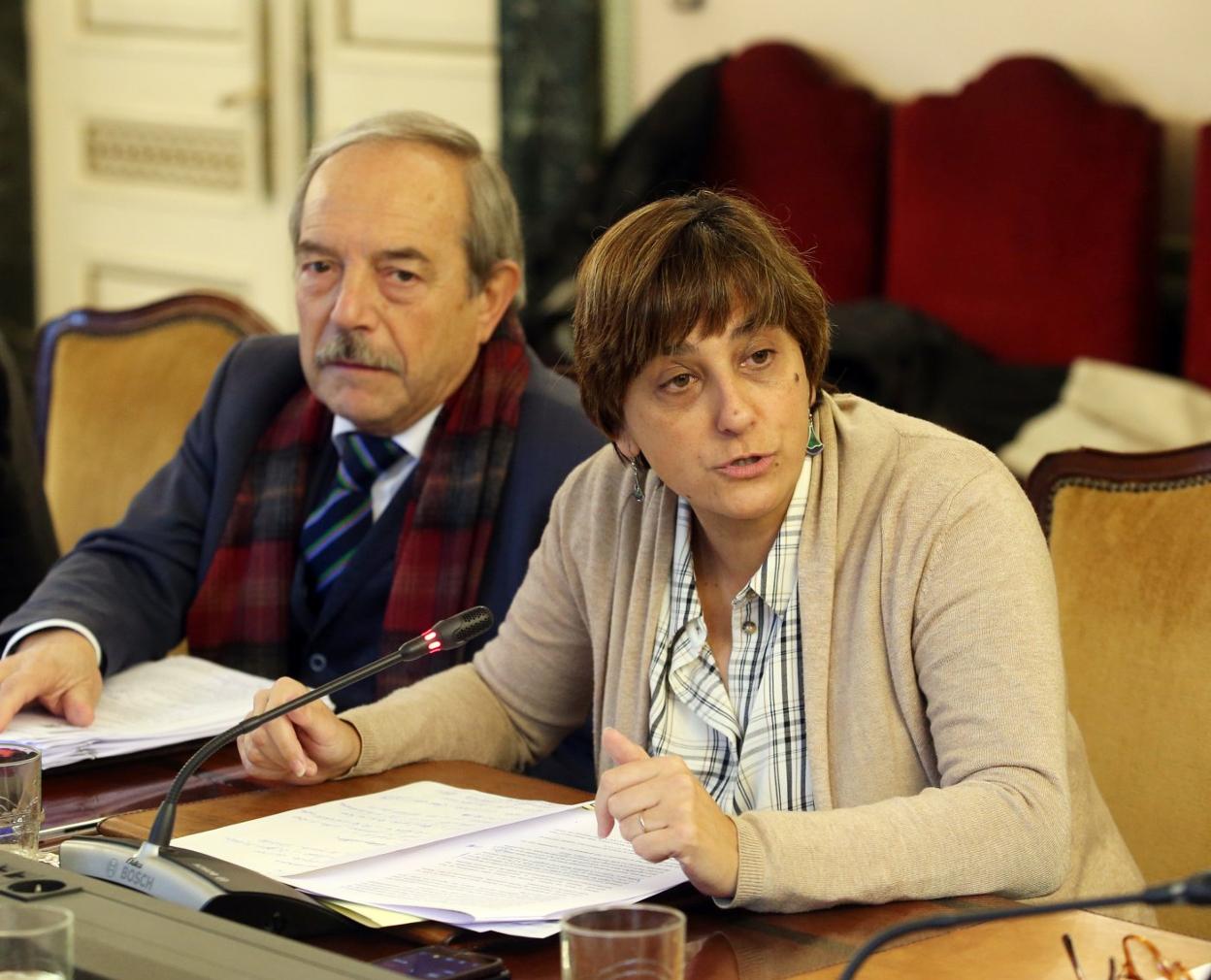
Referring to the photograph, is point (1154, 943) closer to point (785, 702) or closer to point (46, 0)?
point (785, 702)

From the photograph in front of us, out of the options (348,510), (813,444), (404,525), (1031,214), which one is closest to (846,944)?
(813,444)

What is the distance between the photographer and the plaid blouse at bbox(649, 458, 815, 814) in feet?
5.08

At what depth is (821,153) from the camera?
3.77 m

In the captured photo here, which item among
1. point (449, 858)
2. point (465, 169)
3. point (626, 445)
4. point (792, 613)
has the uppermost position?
point (465, 169)

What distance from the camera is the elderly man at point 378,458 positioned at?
2160 mm

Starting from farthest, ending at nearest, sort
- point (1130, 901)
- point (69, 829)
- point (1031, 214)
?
1. point (1031, 214)
2. point (69, 829)
3. point (1130, 901)

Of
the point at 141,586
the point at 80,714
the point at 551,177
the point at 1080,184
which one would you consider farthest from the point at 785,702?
the point at 551,177

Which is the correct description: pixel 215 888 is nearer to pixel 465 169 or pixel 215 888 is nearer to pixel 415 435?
pixel 415 435

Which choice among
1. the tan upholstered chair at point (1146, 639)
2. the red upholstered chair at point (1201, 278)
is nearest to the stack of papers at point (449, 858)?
the tan upholstered chair at point (1146, 639)

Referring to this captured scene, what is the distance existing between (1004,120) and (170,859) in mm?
2658

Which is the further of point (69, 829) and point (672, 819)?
point (69, 829)

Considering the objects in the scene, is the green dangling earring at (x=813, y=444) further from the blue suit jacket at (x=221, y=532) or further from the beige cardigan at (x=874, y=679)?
the blue suit jacket at (x=221, y=532)

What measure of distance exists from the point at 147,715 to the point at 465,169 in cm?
85

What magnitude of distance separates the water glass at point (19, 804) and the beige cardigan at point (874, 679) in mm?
313
